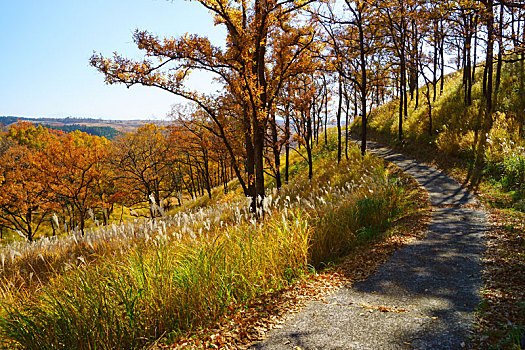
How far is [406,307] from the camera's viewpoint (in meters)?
3.78

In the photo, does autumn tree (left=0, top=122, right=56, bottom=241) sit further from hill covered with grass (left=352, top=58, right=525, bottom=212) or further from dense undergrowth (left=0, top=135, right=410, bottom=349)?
hill covered with grass (left=352, top=58, right=525, bottom=212)

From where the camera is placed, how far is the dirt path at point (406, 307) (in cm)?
312

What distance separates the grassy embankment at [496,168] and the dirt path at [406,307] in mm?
237

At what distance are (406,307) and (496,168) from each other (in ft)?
33.1

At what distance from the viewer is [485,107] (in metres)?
15.3

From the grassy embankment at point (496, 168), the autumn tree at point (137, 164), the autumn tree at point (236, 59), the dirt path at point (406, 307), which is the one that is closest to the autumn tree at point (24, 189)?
the autumn tree at point (137, 164)

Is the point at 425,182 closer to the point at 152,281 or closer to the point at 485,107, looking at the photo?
the point at 485,107

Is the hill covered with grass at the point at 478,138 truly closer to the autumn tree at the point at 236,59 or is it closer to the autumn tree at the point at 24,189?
the autumn tree at the point at 236,59

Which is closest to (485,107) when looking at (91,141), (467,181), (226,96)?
(467,181)

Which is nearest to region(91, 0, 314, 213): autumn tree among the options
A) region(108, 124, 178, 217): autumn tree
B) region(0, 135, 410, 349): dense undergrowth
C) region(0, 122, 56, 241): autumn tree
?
region(0, 135, 410, 349): dense undergrowth

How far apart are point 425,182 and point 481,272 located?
26.2 feet

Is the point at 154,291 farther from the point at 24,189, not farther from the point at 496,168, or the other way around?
the point at 24,189

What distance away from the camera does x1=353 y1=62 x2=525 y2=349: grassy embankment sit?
3.26 m

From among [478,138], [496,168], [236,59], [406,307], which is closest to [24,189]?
[236,59]
